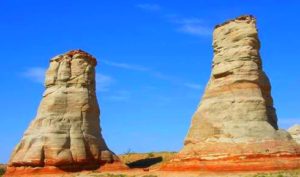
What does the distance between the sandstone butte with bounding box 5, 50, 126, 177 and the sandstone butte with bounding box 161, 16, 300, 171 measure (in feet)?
36.6

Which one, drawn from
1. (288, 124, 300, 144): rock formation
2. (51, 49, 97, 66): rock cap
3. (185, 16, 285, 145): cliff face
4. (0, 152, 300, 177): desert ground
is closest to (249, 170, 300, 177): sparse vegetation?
(0, 152, 300, 177): desert ground

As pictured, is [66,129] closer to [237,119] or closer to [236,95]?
[236,95]

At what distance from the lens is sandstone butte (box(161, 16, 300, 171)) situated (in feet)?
97.6

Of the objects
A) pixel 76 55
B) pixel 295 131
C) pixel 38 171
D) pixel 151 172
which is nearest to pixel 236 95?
pixel 151 172

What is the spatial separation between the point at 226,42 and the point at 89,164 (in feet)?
56.4

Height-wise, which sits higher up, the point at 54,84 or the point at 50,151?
the point at 54,84

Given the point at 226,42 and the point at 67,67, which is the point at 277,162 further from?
the point at 67,67

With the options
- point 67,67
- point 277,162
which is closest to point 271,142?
point 277,162

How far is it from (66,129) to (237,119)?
57.8 ft

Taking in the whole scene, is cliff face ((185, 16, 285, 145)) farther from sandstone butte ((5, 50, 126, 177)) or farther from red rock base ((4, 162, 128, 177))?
sandstone butte ((5, 50, 126, 177))

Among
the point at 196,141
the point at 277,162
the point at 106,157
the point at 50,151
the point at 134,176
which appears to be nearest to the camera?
the point at 277,162

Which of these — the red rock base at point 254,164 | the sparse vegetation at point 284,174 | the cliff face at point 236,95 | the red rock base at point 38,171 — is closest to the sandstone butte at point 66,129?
the red rock base at point 38,171

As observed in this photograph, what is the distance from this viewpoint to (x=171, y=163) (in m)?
33.6

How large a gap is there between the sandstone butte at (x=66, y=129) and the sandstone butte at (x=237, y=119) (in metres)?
11.2
